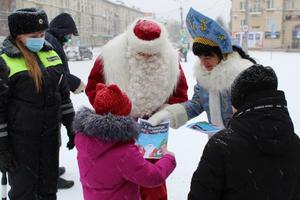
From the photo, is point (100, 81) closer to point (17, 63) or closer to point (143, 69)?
point (143, 69)

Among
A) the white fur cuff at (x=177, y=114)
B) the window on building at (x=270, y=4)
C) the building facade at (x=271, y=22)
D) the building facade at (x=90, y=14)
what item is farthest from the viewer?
the building facade at (x=90, y=14)

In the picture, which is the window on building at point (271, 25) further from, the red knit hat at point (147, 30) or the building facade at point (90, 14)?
the red knit hat at point (147, 30)

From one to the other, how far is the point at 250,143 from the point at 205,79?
1.08 metres

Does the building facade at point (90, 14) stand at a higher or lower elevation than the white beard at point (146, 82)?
higher

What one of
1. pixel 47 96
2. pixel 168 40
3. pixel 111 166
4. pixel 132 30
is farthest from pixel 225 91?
pixel 47 96

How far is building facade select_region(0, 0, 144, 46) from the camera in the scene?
5158 centimetres

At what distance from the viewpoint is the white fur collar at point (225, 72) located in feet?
7.98

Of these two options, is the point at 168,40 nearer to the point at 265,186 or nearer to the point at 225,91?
the point at 225,91

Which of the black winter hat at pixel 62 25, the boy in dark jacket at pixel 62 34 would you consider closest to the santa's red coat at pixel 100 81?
the boy in dark jacket at pixel 62 34

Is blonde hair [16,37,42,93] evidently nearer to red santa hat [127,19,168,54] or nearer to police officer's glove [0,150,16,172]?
police officer's glove [0,150,16,172]

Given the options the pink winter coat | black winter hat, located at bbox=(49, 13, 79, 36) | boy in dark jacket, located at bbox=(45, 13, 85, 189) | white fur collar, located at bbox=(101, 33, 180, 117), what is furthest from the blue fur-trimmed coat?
black winter hat, located at bbox=(49, 13, 79, 36)

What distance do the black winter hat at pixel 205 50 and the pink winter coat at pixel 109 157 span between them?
788 mm

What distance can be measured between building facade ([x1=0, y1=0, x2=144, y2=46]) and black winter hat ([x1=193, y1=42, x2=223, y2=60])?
39.9 meters

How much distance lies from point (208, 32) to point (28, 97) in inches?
51.8
